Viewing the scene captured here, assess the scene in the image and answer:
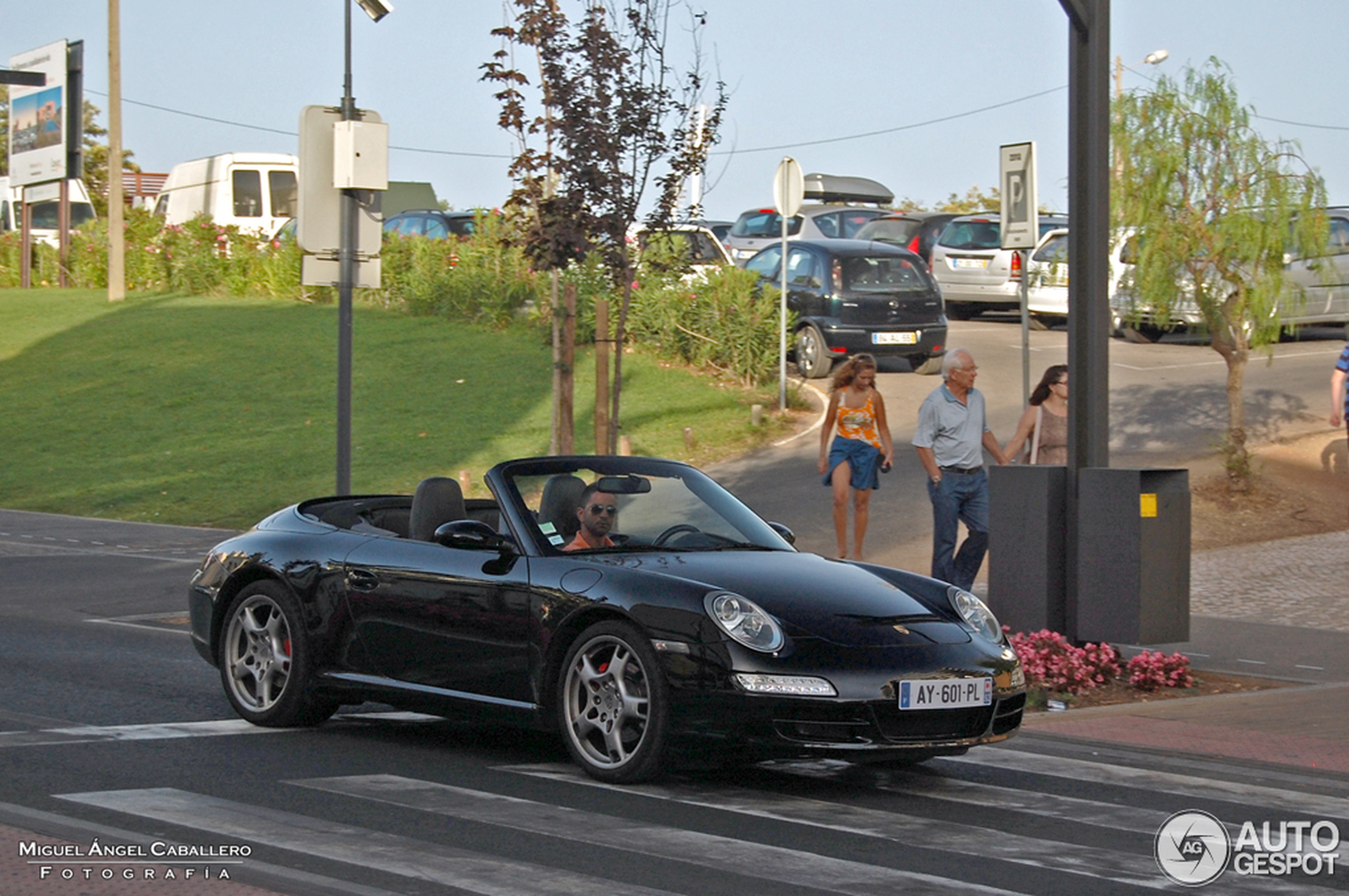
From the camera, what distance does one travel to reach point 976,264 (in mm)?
29469

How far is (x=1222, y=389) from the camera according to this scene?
2134 centimetres

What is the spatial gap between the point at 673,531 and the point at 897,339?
16.1 m

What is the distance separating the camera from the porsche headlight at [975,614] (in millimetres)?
6848

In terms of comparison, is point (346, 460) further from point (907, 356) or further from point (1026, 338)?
point (907, 356)

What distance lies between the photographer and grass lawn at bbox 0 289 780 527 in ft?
A: 65.2

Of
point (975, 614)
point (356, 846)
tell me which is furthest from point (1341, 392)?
point (356, 846)

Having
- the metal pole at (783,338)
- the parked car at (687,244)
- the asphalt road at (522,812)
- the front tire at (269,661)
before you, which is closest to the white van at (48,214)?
the parked car at (687,244)

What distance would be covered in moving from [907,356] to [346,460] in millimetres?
13531

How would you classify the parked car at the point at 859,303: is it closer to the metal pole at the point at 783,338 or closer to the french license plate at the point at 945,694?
the metal pole at the point at 783,338

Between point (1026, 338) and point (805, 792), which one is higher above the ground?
point (1026, 338)

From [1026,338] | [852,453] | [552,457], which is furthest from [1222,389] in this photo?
[552,457]

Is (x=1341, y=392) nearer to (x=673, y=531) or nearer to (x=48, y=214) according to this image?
(x=673, y=531)

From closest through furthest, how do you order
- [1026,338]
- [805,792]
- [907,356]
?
[805,792] → [1026,338] → [907,356]

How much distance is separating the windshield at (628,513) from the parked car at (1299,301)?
396 inches
